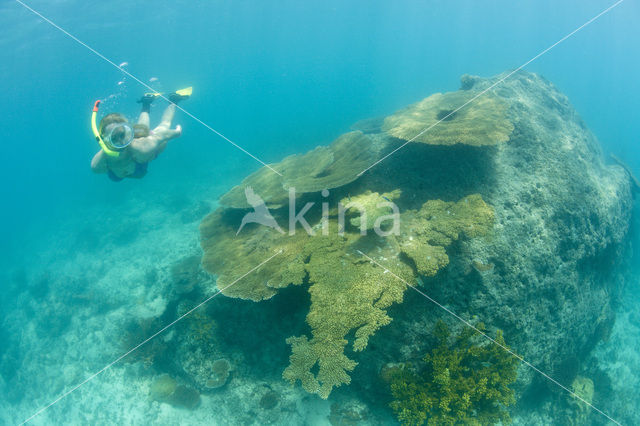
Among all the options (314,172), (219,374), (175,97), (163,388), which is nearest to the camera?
(314,172)

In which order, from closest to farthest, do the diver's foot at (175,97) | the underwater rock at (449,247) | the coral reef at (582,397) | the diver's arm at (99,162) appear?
the underwater rock at (449,247) < the diver's arm at (99,162) < the coral reef at (582,397) < the diver's foot at (175,97)

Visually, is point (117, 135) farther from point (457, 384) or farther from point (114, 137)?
point (457, 384)

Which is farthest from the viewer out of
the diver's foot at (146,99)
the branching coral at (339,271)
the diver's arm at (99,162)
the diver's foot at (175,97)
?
the diver's foot at (175,97)

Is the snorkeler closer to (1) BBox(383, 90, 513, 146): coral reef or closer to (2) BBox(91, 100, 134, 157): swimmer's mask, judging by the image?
(2) BBox(91, 100, 134, 157): swimmer's mask

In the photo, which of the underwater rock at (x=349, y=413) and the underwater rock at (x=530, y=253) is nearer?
the underwater rock at (x=530, y=253)

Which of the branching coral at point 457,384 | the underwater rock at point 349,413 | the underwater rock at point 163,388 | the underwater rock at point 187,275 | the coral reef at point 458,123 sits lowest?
the underwater rock at point 163,388

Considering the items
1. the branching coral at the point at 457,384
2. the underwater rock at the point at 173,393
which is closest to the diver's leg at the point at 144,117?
the underwater rock at the point at 173,393

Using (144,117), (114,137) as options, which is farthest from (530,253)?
(144,117)

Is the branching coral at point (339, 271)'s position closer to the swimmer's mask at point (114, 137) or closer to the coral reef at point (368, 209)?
the coral reef at point (368, 209)
